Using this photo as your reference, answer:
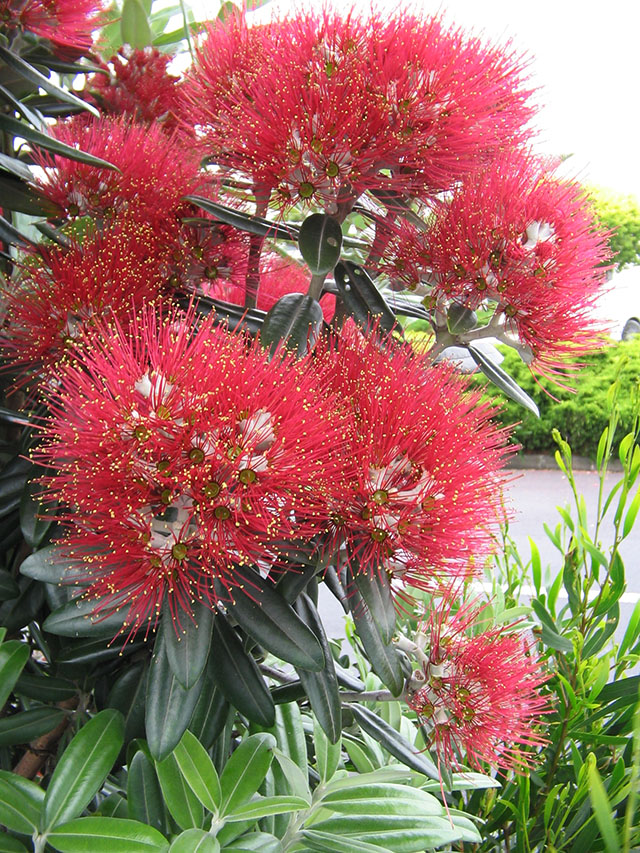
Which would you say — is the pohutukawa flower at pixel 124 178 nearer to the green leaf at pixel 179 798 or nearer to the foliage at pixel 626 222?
the green leaf at pixel 179 798

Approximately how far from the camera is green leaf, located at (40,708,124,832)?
56 cm

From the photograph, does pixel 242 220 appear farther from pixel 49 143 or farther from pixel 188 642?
pixel 188 642

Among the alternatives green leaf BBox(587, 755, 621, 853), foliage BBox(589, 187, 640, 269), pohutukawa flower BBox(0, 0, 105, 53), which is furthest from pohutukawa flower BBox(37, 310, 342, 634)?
foliage BBox(589, 187, 640, 269)

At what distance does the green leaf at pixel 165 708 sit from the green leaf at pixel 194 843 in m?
0.06

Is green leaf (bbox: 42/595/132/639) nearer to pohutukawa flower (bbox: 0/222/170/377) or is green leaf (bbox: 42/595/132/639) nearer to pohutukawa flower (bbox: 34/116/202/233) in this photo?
pohutukawa flower (bbox: 0/222/170/377)

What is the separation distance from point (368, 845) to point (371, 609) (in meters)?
0.20

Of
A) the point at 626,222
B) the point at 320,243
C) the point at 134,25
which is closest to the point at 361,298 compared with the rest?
the point at 320,243

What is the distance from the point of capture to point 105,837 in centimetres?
52

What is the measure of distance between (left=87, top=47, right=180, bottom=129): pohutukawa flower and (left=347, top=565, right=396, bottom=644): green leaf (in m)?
0.61

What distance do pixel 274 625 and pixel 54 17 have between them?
66cm

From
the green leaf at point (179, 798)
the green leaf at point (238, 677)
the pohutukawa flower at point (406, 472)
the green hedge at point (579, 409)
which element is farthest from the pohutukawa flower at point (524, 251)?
the green hedge at point (579, 409)

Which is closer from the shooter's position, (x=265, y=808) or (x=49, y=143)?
(x=265, y=808)

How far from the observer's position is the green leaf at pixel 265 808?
1.78ft

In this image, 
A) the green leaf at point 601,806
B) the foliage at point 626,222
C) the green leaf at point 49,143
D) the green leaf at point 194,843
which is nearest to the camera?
the green leaf at point 601,806
